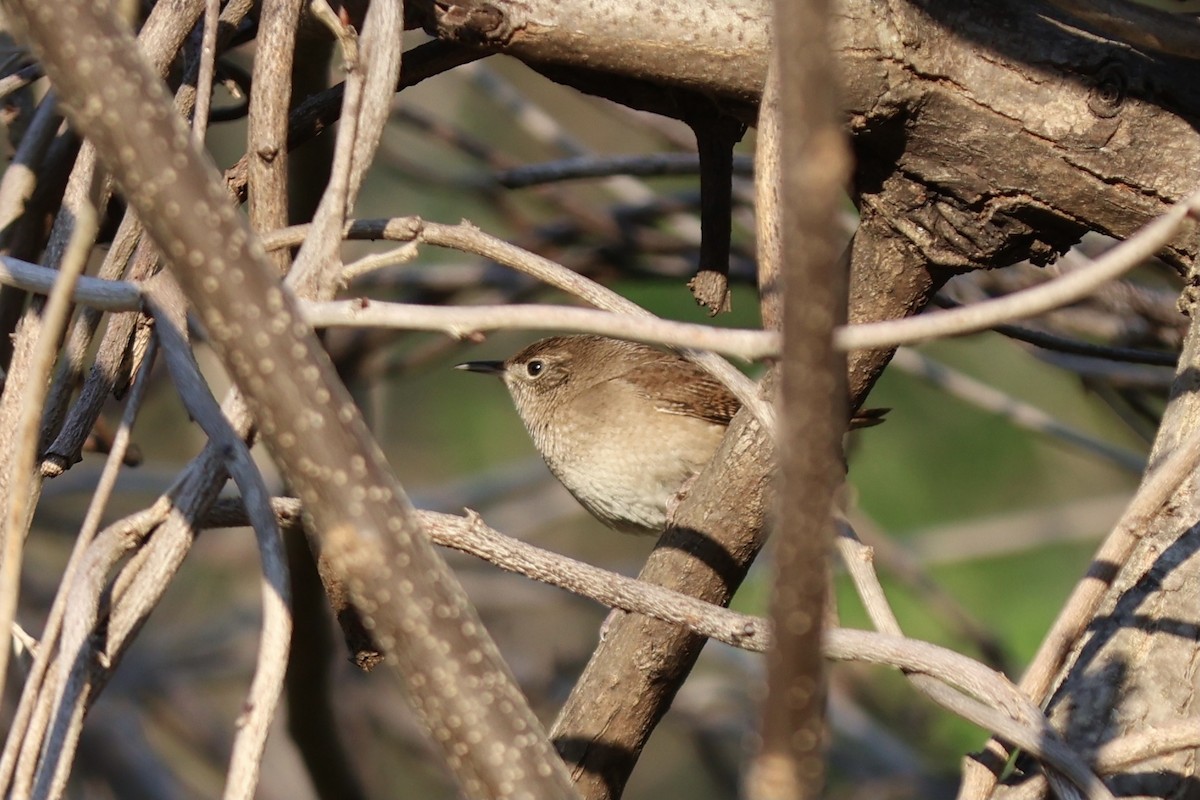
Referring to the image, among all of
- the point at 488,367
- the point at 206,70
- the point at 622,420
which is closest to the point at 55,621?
the point at 206,70

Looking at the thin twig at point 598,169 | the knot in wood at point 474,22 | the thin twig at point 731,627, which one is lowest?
the thin twig at point 731,627

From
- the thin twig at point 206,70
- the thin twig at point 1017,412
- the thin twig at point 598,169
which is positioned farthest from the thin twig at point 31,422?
the thin twig at point 1017,412

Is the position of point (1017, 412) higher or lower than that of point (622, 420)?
higher

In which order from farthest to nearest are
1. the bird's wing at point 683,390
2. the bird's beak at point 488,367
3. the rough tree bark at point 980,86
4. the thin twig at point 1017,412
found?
1. the bird's beak at point 488,367
2. the bird's wing at point 683,390
3. the thin twig at point 1017,412
4. the rough tree bark at point 980,86

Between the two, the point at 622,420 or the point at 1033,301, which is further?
the point at 622,420

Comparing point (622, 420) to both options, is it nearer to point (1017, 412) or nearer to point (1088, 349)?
point (1017, 412)

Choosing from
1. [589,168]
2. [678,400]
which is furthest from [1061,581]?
[589,168]

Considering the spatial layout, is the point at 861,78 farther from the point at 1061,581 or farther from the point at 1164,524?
the point at 1061,581

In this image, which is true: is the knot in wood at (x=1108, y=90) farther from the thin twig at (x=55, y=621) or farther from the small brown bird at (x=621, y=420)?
the small brown bird at (x=621, y=420)
